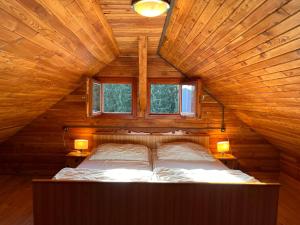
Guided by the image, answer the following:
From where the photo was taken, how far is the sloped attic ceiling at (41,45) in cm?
134

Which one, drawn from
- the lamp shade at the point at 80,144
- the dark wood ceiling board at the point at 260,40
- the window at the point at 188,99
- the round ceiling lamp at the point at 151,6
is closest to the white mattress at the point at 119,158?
the lamp shade at the point at 80,144

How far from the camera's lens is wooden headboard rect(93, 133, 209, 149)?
12.9ft

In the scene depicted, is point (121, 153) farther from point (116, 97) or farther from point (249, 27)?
point (249, 27)

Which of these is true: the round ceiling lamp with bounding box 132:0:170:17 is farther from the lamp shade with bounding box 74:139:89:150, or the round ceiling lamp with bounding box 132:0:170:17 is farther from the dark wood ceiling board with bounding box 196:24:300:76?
the lamp shade with bounding box 74:139:89:150

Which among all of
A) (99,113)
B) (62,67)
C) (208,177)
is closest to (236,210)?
(208,177)

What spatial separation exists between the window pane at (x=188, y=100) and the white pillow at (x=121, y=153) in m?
0.96

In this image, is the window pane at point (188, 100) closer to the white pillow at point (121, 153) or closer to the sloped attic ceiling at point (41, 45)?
the white pillow at point (121, 153)

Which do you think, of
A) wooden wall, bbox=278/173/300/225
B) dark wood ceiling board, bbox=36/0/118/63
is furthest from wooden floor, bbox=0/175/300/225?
dark wood ceiling board, bbox=36/0/118/63

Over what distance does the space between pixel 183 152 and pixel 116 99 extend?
61.4 inches

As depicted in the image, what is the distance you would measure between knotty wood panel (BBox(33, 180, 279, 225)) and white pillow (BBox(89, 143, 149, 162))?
1.22m

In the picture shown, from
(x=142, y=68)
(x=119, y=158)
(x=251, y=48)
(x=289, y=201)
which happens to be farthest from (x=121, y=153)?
(x=289, y=201)

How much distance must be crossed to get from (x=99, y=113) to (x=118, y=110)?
15.2 inches

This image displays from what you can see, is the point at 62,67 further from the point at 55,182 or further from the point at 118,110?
the point at 118,110

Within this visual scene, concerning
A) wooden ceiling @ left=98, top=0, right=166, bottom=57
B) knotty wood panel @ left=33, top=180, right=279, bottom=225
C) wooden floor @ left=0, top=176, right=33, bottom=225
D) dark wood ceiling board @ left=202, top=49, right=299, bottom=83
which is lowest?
wooden floor @ left=0, top=176, right=33, bottom=225
